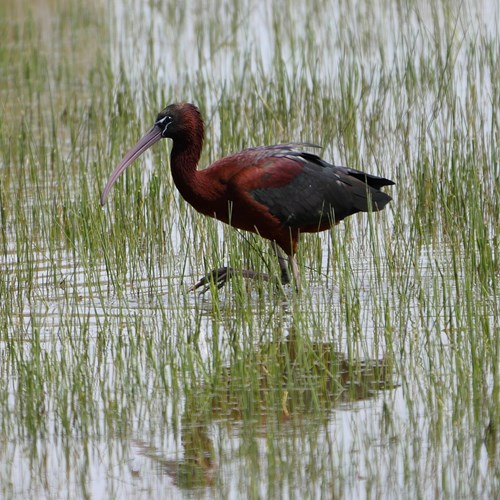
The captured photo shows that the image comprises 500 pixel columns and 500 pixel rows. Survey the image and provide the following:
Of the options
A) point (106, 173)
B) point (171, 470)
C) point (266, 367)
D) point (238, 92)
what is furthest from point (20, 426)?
point (238, 92)

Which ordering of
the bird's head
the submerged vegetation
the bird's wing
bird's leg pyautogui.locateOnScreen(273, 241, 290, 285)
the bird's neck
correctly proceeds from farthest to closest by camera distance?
bird's leg pyautogui.locateOnScreen(273, 241, 290, 285) < the bird's head < the bird's wing < the bird's neck < the submerged vegetation

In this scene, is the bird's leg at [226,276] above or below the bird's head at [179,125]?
below

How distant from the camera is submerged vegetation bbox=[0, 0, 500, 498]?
14.6 feet

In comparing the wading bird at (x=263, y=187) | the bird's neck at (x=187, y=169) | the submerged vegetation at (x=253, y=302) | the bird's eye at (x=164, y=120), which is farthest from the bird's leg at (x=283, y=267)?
the bird's eye at (x=164, y=120)

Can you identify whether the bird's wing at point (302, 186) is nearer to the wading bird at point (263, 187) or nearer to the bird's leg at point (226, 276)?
the wading bird at point (263, 187)

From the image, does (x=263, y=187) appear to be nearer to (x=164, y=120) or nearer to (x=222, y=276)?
(x=222, y=276)

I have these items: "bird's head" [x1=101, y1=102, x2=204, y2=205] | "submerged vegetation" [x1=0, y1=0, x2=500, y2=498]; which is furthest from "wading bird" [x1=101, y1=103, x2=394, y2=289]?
"submerged vegetation" [x1=0, y1=0, x2=500, y2=498]

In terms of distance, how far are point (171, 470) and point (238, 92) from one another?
6.88 m

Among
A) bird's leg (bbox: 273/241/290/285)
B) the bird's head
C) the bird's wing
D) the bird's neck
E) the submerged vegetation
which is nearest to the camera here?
the submerged vegetation

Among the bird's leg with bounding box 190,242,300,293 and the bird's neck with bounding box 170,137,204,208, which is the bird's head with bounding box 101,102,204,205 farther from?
the bird's leg with bounding box 190,242,300,293

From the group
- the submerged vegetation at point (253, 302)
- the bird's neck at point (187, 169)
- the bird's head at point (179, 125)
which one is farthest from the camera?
the bird's head at point (179, 125)

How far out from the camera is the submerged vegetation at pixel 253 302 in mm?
4445

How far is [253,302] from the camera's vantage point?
22.5ft

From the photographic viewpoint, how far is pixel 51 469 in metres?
4.46
